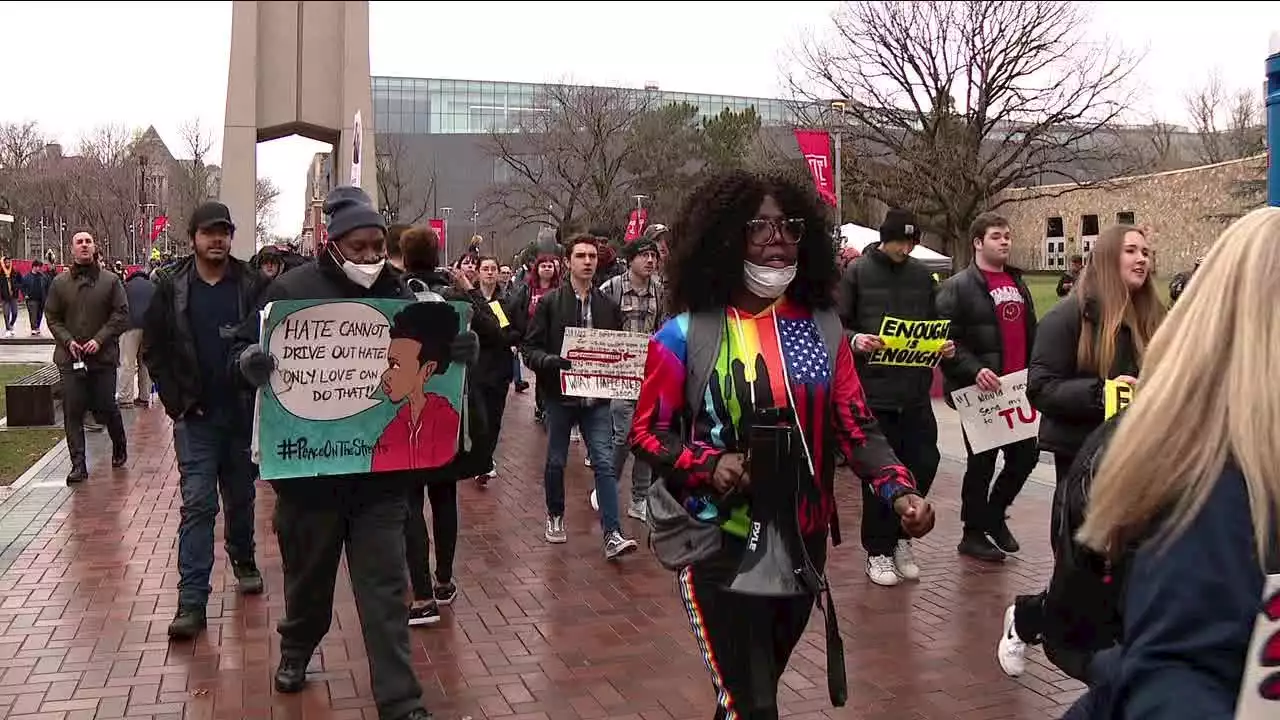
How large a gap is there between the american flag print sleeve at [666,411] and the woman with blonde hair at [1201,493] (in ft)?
5.01

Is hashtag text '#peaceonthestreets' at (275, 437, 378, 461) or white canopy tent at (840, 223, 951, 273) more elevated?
white canopy tent at (840, 223, 951, 273)

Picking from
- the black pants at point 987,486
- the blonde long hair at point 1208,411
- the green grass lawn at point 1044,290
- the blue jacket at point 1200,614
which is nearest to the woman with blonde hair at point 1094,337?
the black pants at point 987,486

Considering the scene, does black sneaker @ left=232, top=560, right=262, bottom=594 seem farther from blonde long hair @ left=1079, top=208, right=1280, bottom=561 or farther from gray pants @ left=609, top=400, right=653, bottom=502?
blonde long hair @ left=1079, top=208, right=1280, bottom=561

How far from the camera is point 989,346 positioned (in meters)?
7.10

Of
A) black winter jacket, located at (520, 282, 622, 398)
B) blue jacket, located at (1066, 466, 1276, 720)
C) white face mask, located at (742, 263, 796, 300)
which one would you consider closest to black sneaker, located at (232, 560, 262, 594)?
black winter jacket, located at (520, 282, 622, 398)

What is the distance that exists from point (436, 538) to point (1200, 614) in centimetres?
513

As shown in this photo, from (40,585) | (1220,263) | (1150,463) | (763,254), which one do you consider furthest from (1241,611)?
(40,585)

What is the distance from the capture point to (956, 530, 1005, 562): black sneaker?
712 centimetres

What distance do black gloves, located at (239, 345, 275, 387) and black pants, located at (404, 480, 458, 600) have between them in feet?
4.35

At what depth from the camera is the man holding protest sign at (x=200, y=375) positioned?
5660 mm

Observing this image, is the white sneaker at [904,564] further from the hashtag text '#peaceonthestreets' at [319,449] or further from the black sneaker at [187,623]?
the black sneaker at [187,623]

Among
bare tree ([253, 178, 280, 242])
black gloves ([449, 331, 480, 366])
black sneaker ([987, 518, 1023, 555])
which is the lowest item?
black sneaker ([987, 518, 1023, 555])

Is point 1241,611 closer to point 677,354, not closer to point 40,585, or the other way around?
point 677,354

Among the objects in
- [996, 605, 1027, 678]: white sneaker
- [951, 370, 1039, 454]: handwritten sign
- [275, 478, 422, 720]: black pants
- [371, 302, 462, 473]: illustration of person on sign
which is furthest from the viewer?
[951, 370, 1039, 454]: handwritten sign
